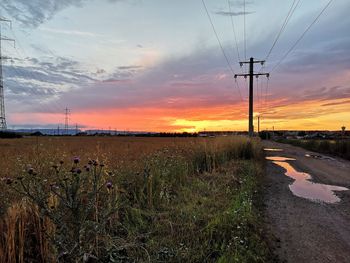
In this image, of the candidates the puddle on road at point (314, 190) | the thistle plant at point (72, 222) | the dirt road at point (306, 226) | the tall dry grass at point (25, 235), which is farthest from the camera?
the puddle on road at point (314, 190)

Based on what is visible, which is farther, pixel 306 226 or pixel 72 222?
pixel 306 226

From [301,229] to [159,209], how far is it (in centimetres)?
282

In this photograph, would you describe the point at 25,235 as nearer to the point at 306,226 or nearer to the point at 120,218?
the point at 120,218

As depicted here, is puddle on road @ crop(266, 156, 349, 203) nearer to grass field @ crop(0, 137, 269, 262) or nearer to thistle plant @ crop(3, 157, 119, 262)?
grass field @ crop(0, 137, 269, 262)

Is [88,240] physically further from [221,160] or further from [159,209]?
[221,160]

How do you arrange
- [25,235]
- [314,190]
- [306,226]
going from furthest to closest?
1. [314,190]
2. [306,226]
3. [25,235]

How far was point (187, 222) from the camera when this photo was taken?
5535 mm

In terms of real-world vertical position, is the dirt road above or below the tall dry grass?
below

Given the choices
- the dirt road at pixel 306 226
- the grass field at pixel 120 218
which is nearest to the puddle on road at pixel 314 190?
the dirt road at pixel 306 226

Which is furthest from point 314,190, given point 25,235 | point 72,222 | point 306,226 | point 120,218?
point 25,235

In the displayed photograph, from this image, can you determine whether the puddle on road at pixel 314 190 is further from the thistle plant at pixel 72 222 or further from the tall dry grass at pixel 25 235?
the tall dry grass at pixel 25 235

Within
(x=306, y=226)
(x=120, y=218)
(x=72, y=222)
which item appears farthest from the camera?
(x=306, y=226)

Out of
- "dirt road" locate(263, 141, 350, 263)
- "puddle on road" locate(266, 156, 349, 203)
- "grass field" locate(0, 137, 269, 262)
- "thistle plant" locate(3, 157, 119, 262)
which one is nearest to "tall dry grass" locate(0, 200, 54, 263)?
"grass field" locate(0, 137, 269, 262)

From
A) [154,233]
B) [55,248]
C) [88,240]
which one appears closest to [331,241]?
[154,233]
